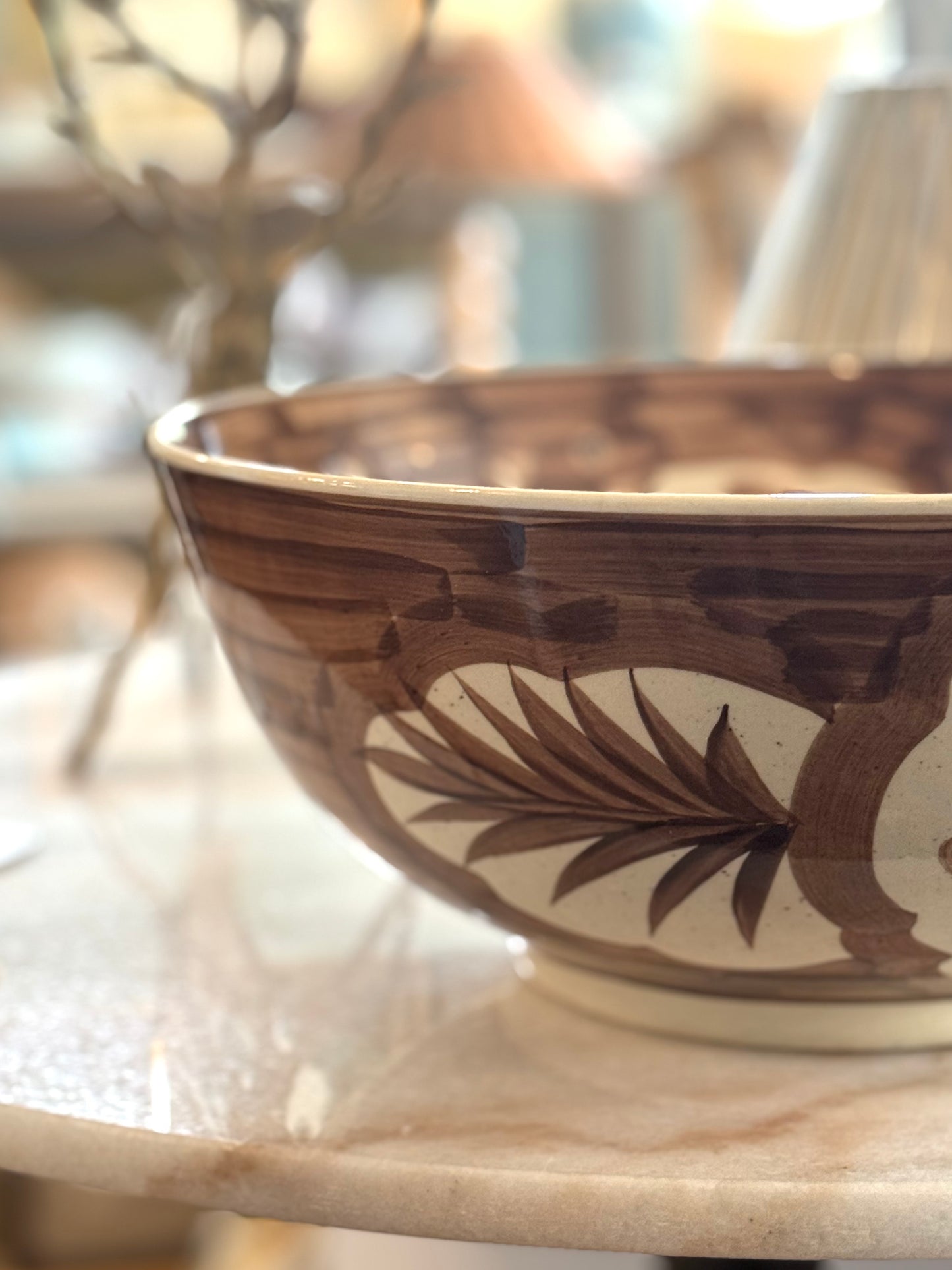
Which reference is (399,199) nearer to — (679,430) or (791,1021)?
(679,430)

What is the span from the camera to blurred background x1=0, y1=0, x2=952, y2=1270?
1989 millimetres

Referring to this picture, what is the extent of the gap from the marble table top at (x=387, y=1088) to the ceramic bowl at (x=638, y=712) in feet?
0.07

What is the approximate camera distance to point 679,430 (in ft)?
1.64

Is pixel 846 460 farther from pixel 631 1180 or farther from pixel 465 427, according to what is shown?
pixel 631 1180

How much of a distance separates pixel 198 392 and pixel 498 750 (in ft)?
1.14

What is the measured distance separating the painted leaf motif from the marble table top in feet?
0.13

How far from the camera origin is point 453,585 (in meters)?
0.27

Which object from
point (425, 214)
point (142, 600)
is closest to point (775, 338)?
point (142, 600)

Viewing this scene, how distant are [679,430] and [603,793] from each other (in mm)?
242

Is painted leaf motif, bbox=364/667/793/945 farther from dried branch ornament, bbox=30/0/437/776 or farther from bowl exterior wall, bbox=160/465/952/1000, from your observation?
dried branch ornament, bbox=30/0/437/776

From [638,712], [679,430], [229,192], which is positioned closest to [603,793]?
[638,712]

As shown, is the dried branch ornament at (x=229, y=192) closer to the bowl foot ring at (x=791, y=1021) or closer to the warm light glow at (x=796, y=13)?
the bowl foot ring at (x=791, y=1021)

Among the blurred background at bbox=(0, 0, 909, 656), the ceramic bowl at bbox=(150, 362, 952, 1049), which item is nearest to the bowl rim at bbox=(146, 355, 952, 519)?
the ceramic bowl at bbox=(150, 362, 952, 1049)

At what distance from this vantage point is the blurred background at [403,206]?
1.99 m
